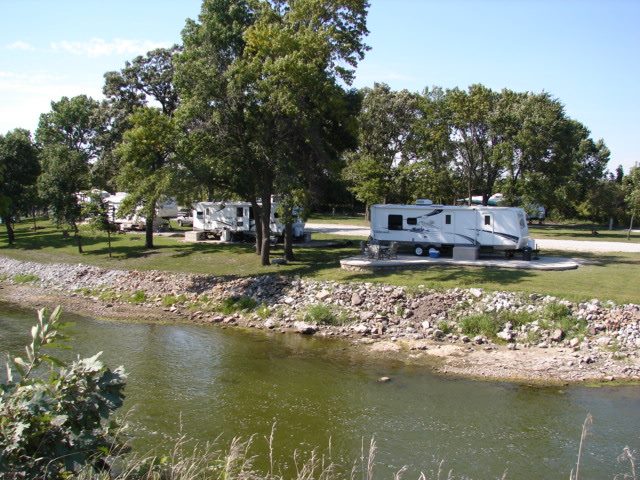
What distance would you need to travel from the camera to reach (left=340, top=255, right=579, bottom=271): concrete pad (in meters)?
26.6

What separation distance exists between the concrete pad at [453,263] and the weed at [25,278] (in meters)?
18.0

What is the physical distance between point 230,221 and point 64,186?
1086cm

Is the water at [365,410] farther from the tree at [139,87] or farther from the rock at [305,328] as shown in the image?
the tree at [139,87]

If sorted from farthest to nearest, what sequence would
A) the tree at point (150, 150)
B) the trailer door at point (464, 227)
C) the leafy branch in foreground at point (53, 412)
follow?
the trailer door at point (464, 227), the tree at point (150, 150), the leafy branch in foreground at point (53, 412)

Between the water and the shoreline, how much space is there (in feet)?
4.43

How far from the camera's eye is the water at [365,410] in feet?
40.4

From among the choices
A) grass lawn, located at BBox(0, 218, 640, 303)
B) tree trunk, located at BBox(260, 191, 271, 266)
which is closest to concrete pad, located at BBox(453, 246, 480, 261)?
grass lawn, located at BBox(0, 218, 640, 303)

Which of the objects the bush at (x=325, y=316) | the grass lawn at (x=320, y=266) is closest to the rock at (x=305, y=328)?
the bush at (x=325, y=316)

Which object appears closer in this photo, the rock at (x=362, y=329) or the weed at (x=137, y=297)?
the rock at (x=362, y=329)

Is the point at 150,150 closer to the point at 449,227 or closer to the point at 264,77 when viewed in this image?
the point at 264,77

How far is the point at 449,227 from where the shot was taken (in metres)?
29.8

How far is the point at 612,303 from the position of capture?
68.1ft

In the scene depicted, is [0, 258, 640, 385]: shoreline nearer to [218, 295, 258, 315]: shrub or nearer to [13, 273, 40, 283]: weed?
[218, 295, 258, 315]: shrub

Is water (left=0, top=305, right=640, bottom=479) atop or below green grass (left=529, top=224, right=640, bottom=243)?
below
